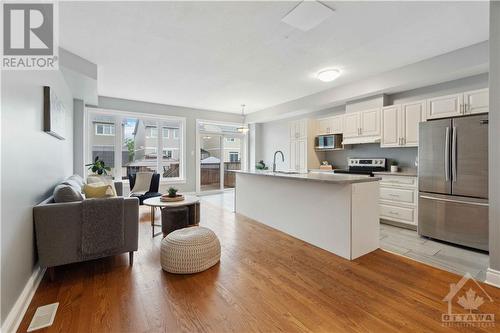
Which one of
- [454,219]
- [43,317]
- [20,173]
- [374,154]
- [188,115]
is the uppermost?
[188,115]

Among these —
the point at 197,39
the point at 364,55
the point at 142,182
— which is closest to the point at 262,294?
the point at 197,39

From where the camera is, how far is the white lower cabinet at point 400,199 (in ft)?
12.2

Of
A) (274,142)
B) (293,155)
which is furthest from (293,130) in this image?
(274,142)

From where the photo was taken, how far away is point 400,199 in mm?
3879

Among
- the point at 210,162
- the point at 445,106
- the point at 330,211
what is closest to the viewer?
the point at 330,211

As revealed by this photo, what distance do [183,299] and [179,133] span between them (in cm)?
566

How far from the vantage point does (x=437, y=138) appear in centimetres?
326

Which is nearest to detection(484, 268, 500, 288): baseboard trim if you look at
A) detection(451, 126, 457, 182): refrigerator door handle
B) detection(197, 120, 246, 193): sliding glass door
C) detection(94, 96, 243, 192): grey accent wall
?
detection(451, 126, 457, 182): refrigerator door handle

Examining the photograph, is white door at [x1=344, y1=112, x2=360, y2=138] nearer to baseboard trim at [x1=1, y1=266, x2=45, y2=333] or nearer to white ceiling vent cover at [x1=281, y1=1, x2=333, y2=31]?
white ceiling vent cover at [x1=281, y1=1, x2=333, y2=31]
